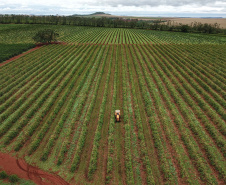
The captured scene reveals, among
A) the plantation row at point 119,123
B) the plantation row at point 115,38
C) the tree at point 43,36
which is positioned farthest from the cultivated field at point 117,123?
the plantation row at point 115,38

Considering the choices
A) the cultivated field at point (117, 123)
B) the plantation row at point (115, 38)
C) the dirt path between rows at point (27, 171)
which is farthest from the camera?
the plantation row at point (115, 38)

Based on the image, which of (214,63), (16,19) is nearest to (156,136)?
(214,63)

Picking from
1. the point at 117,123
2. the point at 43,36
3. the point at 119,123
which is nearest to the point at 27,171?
the point at 117,123

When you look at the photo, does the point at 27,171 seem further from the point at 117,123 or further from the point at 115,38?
the point at 115,38

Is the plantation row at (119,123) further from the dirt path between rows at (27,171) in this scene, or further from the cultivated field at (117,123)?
the dirt path between rows at (27,171)

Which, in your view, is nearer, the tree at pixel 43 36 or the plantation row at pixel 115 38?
the tree at pixel 43 36

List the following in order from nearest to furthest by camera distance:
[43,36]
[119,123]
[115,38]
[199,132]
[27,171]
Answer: [27,171], [199,132], [119,123], [43,36], [115,38]

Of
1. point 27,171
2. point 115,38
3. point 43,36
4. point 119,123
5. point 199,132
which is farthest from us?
point 115,38
